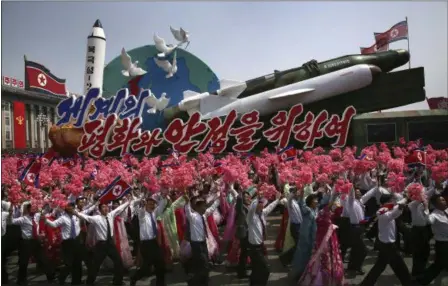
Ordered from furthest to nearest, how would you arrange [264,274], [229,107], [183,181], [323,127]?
1. [229,107]
2. [323,127]
3. [183,181]
4. [264,274]

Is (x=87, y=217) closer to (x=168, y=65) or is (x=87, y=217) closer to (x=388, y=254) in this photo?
(x=388, y=254)

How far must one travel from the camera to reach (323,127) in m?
21.1

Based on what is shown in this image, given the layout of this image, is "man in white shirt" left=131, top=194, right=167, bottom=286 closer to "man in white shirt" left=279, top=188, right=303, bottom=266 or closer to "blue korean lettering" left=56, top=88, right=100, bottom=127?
"man in white shirt" left=279, top=188, right=303, bottom=266

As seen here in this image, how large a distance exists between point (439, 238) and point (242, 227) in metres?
3.30

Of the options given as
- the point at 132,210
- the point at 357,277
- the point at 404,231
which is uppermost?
the point at 132,210

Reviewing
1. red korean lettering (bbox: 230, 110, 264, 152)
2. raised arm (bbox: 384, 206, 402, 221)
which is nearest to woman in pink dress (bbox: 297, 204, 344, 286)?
raised arm (bbox: 384, 206, 402, 221)

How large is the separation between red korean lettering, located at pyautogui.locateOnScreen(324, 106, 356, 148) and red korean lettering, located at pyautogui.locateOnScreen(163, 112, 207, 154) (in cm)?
661

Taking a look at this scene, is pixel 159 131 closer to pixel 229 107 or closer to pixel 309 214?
pixel 229 107

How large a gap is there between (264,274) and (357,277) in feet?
6.48

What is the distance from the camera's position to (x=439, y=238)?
22.0ft

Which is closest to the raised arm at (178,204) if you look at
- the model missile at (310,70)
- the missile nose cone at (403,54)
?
the model missile at (310,70)

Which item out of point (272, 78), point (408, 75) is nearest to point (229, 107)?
point (272, 78)

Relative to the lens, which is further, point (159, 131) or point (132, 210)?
point (159, 131)

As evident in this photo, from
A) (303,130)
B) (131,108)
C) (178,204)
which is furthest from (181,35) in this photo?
(178,204)
